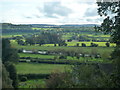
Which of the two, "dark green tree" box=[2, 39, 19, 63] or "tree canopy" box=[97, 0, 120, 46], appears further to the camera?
"dark green tree" box=[2, 39, 19, 63]

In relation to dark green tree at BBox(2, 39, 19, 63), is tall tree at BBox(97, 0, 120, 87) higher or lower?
higher

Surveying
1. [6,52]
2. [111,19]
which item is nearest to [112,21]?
[111,19]

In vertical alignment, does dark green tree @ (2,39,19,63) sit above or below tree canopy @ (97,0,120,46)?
below

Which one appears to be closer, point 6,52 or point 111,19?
point 111,19

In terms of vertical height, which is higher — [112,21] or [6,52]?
[112,21]

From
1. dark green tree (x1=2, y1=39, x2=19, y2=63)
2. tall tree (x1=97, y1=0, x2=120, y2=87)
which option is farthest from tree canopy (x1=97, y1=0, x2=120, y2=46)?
dark green tree (x1=2, y1=39, x2=19, y2=63)

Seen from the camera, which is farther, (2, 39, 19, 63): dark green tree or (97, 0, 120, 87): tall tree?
(2, 39, 19, 63): dark green tree

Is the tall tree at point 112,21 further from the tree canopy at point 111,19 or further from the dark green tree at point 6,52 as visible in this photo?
the dark green tree at point 6,52

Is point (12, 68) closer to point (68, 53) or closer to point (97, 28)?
point (97, 28)

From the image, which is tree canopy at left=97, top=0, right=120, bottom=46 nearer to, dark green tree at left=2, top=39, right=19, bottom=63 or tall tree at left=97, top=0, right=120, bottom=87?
tall tree at left=97, top=0, right=120, bottom=87

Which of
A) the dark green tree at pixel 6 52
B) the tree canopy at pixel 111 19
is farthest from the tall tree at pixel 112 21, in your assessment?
the dark green tree at pixel 6 52

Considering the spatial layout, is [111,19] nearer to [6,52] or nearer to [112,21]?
[112,21]

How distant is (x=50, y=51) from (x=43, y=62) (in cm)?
1146

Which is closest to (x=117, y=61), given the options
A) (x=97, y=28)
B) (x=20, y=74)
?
(x=97, y=28)
